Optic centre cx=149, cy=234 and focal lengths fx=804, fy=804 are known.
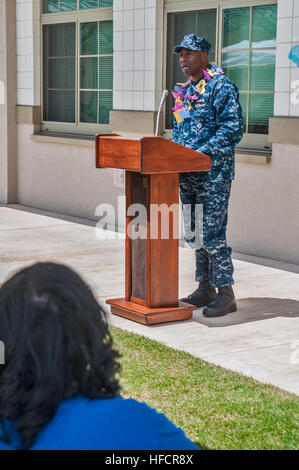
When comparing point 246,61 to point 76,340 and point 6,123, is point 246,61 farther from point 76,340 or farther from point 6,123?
point 76,340

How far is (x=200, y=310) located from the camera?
5977 millimetres

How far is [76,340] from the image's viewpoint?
1.59 metres

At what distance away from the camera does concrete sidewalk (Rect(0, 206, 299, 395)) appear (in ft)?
15.9

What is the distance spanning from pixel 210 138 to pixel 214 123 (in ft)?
0.37

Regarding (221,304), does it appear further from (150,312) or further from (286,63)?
(286,63)

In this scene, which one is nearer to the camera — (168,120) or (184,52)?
(184,52)

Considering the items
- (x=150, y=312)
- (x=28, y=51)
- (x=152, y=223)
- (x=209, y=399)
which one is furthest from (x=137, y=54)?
(x=209, y=399)

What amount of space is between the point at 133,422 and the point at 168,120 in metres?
7.77

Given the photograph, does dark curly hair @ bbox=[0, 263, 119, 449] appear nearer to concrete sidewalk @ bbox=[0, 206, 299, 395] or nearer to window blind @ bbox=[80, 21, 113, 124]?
concrete sidewalk @ bbox=[0, 206, 299, 395]

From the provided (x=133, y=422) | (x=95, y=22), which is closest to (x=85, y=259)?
(x=95, y=22)

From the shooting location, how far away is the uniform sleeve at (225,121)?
5.41 metres

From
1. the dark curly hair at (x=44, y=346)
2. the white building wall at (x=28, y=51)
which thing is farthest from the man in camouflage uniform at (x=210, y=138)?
the white building wall at (x=28, y=51)

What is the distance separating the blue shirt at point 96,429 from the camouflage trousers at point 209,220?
3959mm

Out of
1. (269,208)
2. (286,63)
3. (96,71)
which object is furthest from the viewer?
(96,71)
